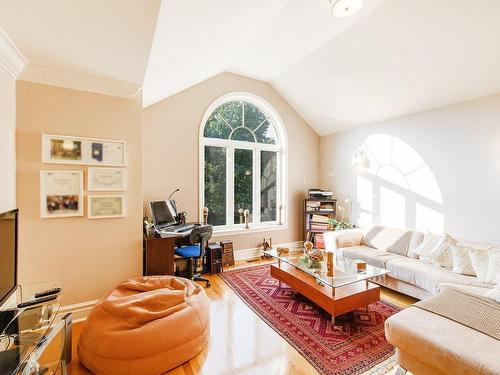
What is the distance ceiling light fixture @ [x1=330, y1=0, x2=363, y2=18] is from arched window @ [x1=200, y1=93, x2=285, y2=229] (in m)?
2.23

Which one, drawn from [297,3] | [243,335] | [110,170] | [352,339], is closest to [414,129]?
[297,3]

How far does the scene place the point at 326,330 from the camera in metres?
2.17

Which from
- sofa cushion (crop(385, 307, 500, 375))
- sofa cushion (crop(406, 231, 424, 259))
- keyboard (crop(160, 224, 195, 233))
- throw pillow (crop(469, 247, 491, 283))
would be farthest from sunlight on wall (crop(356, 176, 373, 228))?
keyboard (crop(160, 224, 195, 233))

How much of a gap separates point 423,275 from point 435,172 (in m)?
1.59

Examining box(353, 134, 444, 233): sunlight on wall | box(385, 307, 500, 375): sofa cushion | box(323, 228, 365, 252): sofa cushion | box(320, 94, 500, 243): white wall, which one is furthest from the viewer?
box(323, 228, 365, 252): sofa cushion

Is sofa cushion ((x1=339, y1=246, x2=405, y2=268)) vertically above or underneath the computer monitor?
underneath

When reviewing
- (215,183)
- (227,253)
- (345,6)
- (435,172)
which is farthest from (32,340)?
(435,172)

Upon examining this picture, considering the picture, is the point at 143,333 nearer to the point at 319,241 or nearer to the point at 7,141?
the point at 7,141

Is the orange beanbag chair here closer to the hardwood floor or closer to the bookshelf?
the hardwood floor

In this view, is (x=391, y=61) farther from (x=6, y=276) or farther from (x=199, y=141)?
(x=6, y=276)

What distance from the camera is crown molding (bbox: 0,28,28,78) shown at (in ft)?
5.46

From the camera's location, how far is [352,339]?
2.04m

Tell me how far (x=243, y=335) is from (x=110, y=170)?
2.14 meters

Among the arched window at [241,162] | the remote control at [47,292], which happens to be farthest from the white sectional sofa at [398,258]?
the remote control at [47,292]
